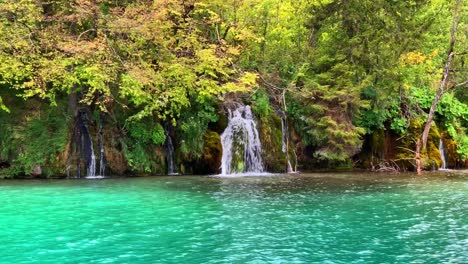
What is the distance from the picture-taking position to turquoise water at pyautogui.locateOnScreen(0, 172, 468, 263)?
25.8ft

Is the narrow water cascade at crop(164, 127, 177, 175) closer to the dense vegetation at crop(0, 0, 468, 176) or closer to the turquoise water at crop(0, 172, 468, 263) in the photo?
the dense vegetation at crop(0, 0, 468, 176)

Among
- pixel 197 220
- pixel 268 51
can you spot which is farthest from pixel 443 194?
pixel 268 51

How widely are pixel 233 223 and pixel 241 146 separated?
11.2 m

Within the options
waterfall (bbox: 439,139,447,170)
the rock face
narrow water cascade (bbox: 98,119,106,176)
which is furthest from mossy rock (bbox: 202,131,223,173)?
waterfall (bbox: 439,139,447,170)

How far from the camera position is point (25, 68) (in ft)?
58.6

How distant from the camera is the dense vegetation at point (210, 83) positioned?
1859 centimetres

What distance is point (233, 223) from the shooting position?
10242 mm

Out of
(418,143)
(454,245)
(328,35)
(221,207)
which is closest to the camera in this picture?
(454,245)

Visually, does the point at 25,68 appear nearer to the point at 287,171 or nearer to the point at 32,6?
the point at 32,6

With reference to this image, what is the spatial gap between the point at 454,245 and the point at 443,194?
6.54 metres

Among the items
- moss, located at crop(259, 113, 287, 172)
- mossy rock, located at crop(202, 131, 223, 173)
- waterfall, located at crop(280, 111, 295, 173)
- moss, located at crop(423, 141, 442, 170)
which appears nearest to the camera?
mossy rock, located at crop(202, 131, 223, 173)

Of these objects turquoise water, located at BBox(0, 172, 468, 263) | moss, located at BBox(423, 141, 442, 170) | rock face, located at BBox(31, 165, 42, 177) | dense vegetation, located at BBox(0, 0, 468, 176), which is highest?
dense vegetation, located at BBox(0, 0, 468, 176)

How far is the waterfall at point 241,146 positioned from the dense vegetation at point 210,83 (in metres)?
0.39

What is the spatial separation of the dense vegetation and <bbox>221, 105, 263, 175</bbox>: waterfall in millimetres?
393
